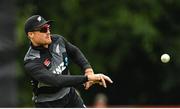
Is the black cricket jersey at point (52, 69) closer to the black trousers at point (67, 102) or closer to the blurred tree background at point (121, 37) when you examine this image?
the black trousers at point (67, 102)

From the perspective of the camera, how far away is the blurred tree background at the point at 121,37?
24250 millimetres

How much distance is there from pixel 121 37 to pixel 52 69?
13529 millimetres

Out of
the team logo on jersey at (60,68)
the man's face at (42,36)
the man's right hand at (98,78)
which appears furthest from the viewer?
the team logo on jersey at (60,68)

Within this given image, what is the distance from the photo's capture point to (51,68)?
1147cm

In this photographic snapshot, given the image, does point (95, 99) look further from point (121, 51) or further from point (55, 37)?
point (55, 37)

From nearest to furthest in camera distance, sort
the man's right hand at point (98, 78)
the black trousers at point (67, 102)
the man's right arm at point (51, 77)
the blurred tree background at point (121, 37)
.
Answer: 1. the man's right hand at point (98, 78)
2. the man's right arm at point (51, 77)
3. the black trousers at point (67, 102)
4. the blurred tree background at point (121, 37)

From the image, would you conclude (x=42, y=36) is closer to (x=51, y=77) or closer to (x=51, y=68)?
(x=51, y=68)

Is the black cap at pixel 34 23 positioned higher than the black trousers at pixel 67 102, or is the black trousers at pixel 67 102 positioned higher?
the black cap at pixel 34 23

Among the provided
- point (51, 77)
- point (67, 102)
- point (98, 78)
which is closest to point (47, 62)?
point (51, 77)

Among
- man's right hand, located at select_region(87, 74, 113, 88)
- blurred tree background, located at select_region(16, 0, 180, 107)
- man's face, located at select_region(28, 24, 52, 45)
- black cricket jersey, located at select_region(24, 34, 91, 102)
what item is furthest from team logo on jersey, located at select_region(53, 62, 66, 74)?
blurred tree background, located at select_region(16, 0, 180, 107)

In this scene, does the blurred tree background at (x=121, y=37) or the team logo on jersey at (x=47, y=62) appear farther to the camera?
the blurred tree background at (x=121, y=37)

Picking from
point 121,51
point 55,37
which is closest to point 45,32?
point 55,37

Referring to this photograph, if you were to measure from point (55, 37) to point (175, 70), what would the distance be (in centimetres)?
1393

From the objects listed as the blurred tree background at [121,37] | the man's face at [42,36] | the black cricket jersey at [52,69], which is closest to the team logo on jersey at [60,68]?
the black cricket jersey at [52,69]
